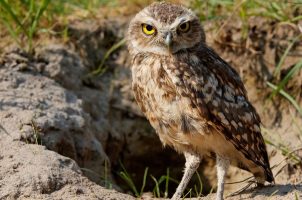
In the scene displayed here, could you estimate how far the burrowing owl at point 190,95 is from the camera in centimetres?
451

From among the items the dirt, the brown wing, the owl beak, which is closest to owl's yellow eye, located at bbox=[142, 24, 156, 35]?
the owl beak

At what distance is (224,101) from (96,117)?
6.68 feet

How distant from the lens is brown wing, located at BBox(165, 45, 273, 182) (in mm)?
4555

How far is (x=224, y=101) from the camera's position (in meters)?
4.71

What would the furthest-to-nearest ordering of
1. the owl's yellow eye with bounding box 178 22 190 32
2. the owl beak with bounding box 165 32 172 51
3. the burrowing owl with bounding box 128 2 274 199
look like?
the owl's yellow eye with bounding box 178 22 190 32, the owl beak with bounding box 165 32 172 51, the burrowing owl with bounding box 128 2 274 199

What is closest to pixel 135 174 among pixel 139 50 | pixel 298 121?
pixel 298 121

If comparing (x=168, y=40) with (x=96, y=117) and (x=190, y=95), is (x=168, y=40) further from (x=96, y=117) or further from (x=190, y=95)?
(x=96, y=117)

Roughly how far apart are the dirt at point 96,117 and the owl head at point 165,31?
1.01m

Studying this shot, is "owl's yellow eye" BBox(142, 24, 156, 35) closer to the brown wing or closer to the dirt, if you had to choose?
the brown wing

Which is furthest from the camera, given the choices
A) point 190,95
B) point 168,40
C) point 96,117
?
point 96,117

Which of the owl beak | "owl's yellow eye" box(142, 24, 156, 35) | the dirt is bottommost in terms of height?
the dirt

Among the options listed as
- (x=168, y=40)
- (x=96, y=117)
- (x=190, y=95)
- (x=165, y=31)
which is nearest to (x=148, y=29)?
(x=165, y=31)

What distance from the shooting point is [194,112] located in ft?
14.7

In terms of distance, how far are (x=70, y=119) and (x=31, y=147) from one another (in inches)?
32.8
